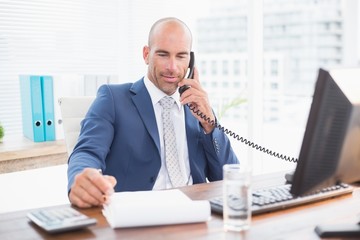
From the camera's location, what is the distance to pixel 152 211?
107 centimetres

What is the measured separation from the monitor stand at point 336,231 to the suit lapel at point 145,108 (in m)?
0.90

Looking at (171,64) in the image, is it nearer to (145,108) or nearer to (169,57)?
(169,57)

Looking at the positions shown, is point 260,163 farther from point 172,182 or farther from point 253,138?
point 172,182

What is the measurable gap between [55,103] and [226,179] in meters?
1.89

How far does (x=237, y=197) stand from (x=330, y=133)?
0.26 meters

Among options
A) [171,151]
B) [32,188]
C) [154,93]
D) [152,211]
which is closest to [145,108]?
[154,93]

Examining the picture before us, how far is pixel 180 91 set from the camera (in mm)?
1925

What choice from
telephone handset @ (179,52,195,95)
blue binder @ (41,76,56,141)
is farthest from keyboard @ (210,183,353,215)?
blue binder @ (41,76,56,141)

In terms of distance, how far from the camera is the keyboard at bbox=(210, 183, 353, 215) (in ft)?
3.92

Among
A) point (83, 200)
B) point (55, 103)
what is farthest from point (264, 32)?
point (83, 200)

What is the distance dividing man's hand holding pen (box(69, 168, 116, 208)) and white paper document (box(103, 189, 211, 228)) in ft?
0.20

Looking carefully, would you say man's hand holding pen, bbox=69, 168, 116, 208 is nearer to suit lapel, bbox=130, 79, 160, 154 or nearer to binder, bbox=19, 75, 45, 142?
suit lapel, bbox=130, 79, 160, 154

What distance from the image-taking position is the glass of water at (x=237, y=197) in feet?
3.42

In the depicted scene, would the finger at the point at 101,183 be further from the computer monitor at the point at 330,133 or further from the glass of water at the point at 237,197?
the computer monitor at the point at 330,133
